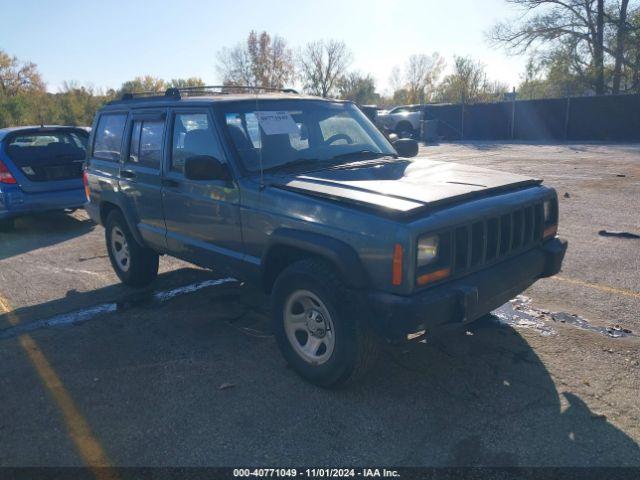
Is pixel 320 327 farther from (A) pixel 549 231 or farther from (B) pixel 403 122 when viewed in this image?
(B) pixel 403 122

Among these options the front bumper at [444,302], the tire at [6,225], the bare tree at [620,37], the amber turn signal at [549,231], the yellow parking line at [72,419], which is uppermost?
the bare tree at [620,37]

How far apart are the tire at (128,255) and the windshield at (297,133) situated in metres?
2.04

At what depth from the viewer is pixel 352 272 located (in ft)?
10.3

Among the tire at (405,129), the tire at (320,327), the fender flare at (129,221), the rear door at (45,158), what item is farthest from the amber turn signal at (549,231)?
the tire at (405,129)

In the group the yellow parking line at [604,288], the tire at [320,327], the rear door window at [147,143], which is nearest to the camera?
the tire at [320,327]

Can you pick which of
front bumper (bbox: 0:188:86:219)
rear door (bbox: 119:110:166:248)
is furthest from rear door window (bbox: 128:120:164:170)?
front bumper (bbox: 0:188:86:219)

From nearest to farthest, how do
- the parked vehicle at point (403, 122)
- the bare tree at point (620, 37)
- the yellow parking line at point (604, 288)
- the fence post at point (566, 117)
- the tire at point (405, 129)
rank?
the yellow parking line at point (604, 288), the fence post at point (566, 117), the parked vehicle at point (403, 122), the tire at point (405, 129), the bare tree at point (620, 37)

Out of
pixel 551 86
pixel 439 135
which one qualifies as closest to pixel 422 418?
pixel 439 135

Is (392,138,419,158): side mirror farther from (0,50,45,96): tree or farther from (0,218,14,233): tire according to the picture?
(0,50,45,96): tree

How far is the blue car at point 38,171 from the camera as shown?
8117 millimetres

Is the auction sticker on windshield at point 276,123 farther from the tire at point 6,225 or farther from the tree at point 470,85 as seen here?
the tree at point 470,85

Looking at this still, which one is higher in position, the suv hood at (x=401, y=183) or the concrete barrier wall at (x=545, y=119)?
the concrete barrier wall at (x=545, y=119)

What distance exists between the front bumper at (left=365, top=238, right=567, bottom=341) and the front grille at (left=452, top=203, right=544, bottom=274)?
85 millimetres

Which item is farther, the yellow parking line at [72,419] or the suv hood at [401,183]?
the suv hood at [401,183]
